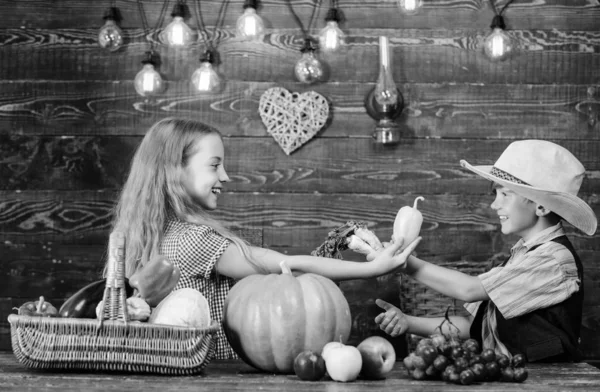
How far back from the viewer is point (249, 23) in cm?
372

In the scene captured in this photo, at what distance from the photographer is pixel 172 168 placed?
241cm

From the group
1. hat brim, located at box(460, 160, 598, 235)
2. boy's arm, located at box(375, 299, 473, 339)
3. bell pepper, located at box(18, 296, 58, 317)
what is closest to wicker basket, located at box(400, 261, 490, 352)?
boy's arm, located at box(375, 299, 473, 339)

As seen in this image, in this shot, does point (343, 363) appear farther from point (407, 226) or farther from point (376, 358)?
point (407, 226)

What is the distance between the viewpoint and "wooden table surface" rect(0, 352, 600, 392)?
163 centimetres

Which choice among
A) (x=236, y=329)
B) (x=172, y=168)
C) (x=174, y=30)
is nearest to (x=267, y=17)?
(x=174, y=30)

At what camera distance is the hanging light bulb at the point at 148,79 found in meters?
3.78

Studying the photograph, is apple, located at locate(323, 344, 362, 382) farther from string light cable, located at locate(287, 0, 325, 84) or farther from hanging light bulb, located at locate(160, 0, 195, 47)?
hanging light bulb, located at locate(160, 0, 195, 47)

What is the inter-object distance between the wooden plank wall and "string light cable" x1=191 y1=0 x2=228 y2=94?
0.03 metres

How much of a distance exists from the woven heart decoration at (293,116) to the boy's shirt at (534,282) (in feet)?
4.95

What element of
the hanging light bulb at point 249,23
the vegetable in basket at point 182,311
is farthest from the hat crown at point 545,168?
the hanging light bulb at point 249,23

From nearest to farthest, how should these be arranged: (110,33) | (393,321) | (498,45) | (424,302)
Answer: (393,321) → (424,302) → (498,45) → (110,33)


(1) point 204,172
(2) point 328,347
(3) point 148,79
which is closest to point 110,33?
(3) point 148,79

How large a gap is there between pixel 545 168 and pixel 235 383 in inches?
54.3

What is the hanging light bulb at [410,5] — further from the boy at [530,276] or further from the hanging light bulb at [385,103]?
the boy at [530,276]
